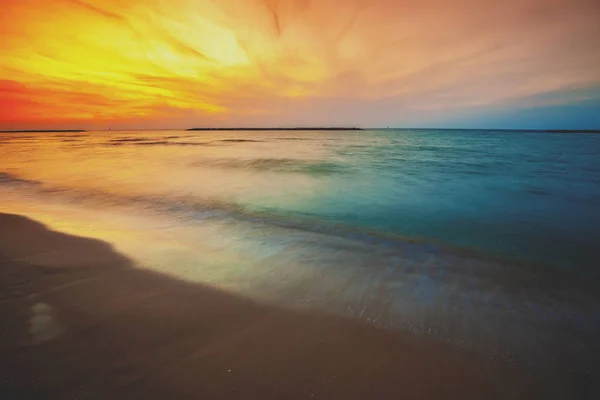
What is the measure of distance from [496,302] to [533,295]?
0.78 meters

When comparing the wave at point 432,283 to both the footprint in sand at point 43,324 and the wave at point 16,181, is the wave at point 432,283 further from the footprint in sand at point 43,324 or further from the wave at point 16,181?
the wave at point 16,181

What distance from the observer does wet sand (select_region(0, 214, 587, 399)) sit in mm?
2369

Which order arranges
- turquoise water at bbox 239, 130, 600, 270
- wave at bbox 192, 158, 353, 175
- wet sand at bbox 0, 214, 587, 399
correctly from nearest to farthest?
wet sand at bbox 0, 214, 587, 399, turquoise water at bbox 239, 130, 600, 270, wave at bbox 192, 158, 353, 175

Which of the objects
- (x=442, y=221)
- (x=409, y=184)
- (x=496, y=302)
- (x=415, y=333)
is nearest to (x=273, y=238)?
(x=415, y=333)

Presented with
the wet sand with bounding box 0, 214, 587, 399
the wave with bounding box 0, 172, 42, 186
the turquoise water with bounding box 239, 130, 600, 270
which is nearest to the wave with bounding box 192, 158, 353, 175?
the turquoise water with bounding box 239, 130, 600, 270

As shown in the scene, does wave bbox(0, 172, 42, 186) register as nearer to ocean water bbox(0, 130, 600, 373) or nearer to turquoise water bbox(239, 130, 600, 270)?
ocean water bbox(0, 130, 600, 373)

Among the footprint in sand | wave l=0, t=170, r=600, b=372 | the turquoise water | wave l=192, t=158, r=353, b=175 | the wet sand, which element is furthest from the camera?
wave l=192, t=158, r=353, b=175

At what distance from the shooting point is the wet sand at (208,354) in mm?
2369

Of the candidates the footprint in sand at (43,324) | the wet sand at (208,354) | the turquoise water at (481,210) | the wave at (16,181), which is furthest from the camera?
the wave at (16,181)

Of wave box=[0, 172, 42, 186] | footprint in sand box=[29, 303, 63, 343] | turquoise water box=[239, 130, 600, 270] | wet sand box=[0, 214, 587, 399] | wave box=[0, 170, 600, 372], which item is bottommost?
turquoise water box=[239, 130, 600, 270]

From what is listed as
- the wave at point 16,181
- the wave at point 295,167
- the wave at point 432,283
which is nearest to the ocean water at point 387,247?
the wave at point 432,283

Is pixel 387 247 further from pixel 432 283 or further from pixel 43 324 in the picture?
pixel 43 324

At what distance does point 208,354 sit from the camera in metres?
2.71

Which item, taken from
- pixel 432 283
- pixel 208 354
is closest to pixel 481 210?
pixel 432 283
